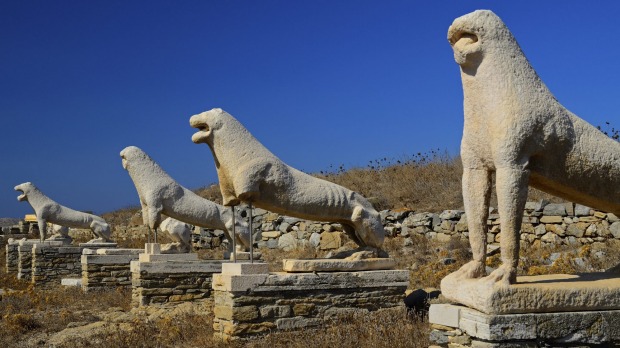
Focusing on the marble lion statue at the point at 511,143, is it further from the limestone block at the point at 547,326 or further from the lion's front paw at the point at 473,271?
the limestone block at the point at 547,326

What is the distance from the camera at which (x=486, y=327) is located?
13.9ft

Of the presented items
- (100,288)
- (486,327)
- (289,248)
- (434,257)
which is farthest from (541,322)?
(289,248)

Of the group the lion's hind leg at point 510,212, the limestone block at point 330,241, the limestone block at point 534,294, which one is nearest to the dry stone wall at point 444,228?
the limestone block at point 330,241

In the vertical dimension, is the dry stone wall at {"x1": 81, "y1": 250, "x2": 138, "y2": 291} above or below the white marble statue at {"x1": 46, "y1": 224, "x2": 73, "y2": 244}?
below

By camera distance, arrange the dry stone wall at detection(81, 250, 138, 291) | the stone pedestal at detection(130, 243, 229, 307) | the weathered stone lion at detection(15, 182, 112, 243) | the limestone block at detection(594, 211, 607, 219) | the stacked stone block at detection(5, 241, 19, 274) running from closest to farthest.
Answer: the stone pedestal at detection(130, 243, 229, 307) < the limestone block at detection(594, 211, 607, 219) < the dry stone wall at detection(81, 250, 138, 291) < the weathered stone lion at detection(15, 182, 112, 243) < the stacked stone block at detection(5, 241, 19, 274)

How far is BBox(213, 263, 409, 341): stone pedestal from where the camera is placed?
293 inches

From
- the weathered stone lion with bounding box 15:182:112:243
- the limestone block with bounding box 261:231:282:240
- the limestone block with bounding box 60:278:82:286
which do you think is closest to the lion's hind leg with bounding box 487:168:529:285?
the limestone block with bounding box 261:231:282:240

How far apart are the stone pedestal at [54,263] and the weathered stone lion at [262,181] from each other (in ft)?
37.5

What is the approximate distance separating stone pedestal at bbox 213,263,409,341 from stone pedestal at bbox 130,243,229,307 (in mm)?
3941

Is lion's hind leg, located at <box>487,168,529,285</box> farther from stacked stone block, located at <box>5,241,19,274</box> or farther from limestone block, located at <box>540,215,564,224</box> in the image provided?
stacked stone block, located at <box>5,241,19,274</box>

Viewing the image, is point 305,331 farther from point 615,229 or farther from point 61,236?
point 61,236

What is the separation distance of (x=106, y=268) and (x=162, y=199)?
3.66m

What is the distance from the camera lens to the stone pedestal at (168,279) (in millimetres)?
11398

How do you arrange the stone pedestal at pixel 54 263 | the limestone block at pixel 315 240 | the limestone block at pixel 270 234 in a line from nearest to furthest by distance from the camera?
the limestone block at pixel 315 240
the stone pedestal at pixel 54 263
the limestone block at pixel 270 234
